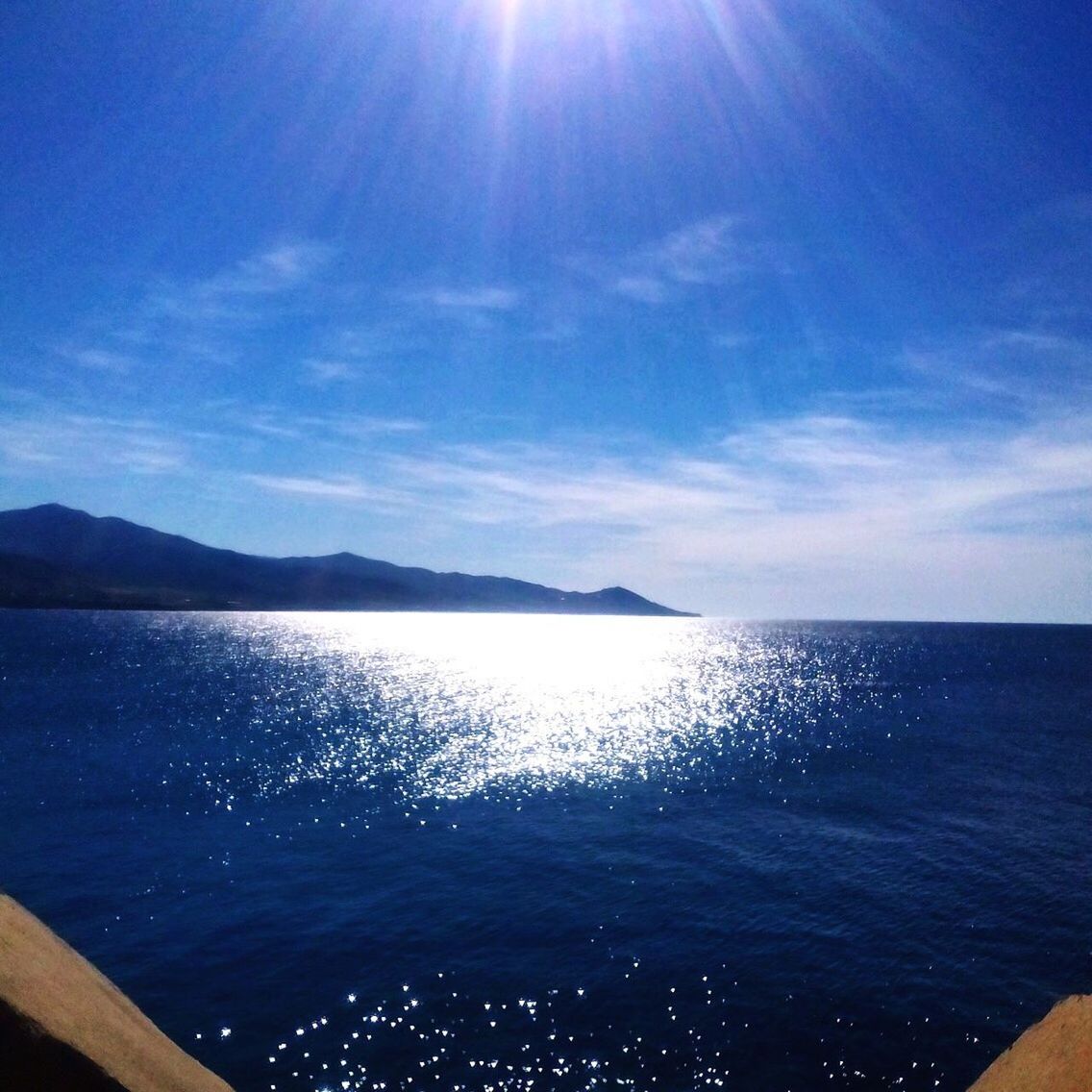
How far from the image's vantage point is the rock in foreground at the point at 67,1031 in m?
8.03

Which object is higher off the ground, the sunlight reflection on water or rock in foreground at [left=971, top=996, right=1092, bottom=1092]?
rock in foreground at [left=971, top=996, right=1092, bottom=1092]

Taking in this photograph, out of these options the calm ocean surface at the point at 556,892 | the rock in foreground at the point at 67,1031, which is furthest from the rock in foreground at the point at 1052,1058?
the calm ocean surface at the point at 556,892

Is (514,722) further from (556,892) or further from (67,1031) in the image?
(67,1031)

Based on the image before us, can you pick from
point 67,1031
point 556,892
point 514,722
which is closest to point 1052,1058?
point 67,1031

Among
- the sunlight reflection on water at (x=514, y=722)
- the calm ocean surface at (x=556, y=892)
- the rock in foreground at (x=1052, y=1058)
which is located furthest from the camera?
the sunlight reflection on water at (x=514, y=722)

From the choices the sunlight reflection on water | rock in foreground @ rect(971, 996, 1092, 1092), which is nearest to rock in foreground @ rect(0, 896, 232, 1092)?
rock in foreground @ rect(971, 996, 1092, 1092)

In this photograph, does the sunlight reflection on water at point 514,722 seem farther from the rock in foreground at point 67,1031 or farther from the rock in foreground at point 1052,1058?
the rock in foreground at point 1052,1058

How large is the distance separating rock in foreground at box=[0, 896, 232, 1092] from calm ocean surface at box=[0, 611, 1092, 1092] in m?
11.7

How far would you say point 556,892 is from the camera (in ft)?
113

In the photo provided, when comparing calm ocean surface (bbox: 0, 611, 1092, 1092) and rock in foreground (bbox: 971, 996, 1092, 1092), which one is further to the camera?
calm ocean surface (bbox: 0, 611, 1092, 1092)

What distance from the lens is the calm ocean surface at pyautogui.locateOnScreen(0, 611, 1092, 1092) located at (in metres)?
22.7

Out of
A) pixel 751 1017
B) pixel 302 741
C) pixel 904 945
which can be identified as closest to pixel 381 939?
pixel 751 1017

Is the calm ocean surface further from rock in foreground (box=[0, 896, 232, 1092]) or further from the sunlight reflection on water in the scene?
rock in foreground (box=[0, 896, 232, 1092])

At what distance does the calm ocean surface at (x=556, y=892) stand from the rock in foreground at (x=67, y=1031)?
11.7 m
